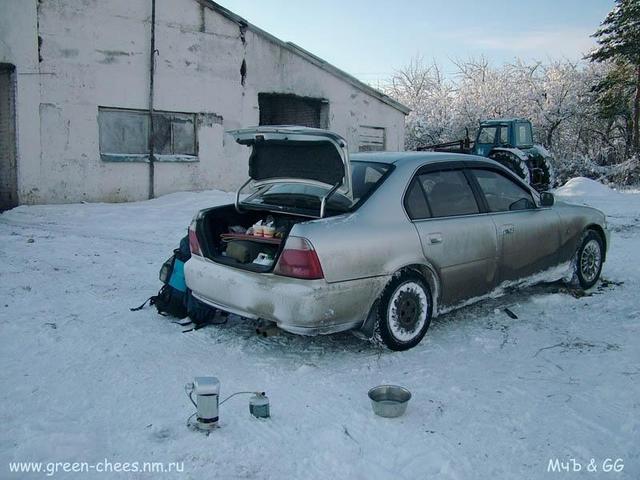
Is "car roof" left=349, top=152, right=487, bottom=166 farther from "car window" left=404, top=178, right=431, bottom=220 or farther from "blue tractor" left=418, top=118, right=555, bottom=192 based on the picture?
"blue tractor" left=418, top=118, right=555, bottom=192

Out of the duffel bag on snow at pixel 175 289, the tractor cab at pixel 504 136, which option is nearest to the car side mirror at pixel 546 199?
the duffel bag on snow at pixel 175 289

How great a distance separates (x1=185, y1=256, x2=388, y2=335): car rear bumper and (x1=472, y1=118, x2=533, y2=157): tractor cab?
48.7ft

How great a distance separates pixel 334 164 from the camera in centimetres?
455

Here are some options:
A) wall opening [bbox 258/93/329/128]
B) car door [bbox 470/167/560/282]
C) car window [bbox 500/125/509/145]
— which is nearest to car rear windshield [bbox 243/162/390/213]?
car door [bbox 470/167/560/282]

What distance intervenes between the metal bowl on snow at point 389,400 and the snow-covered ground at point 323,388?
0.06m

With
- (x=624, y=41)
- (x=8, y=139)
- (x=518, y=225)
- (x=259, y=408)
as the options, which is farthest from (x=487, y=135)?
(x=259, y=408)

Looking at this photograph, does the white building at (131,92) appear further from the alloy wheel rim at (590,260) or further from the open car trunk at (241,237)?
the alloy wheel rim at (590,260)

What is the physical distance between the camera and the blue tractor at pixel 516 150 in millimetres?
17281

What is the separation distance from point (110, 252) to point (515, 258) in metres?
5.35

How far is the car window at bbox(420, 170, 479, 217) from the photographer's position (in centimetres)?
494

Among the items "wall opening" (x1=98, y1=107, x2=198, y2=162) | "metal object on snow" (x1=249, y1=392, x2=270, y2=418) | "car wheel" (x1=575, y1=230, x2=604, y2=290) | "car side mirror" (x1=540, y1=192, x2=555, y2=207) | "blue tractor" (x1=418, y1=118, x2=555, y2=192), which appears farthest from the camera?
"blue tractor" (x1=418, y1=118, x2=555, y2=192)

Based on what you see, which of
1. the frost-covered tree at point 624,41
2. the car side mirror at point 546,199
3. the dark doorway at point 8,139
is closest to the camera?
the car side mirror at point 546,199

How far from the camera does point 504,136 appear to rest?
18.5 m

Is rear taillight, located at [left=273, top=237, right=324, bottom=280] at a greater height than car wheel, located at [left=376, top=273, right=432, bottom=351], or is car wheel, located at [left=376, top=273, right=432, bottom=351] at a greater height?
rear taillight, located at [left=273, top=237, right=324, bottom=280]
